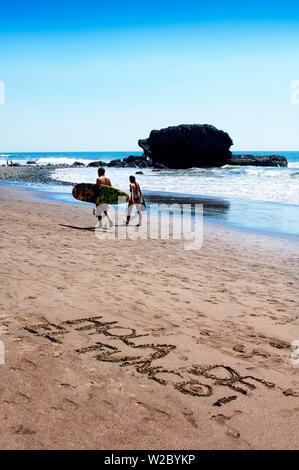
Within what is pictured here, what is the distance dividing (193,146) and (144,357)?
202ft

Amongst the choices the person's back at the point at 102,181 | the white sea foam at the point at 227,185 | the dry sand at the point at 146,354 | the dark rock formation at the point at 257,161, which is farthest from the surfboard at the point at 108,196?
the dark rock formation at the point at 257,161

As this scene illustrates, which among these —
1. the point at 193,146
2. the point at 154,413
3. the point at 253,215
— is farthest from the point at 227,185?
the point at 193,146

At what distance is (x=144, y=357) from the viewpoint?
374 cm

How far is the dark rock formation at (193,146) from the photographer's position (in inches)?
2482

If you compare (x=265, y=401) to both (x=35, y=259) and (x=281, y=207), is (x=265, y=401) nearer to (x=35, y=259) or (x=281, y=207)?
(x=35, y=259)

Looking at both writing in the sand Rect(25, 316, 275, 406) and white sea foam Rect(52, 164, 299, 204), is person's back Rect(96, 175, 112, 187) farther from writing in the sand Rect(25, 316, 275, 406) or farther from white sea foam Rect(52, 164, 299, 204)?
white sea foam Rect(52, 164, 299, 204)

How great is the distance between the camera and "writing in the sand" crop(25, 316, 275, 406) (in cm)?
331

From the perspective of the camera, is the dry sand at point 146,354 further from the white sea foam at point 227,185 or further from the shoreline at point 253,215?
the white sea foam at point 227,185

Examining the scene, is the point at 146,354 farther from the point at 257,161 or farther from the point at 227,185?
the point at 257,161

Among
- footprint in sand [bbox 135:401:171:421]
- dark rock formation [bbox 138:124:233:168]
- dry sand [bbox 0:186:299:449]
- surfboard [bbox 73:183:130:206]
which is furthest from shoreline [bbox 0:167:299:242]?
dark rock formation [bbox 138:124:233:168]

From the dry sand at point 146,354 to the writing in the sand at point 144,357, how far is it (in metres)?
0.01

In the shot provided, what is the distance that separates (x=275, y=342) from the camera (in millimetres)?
4223
